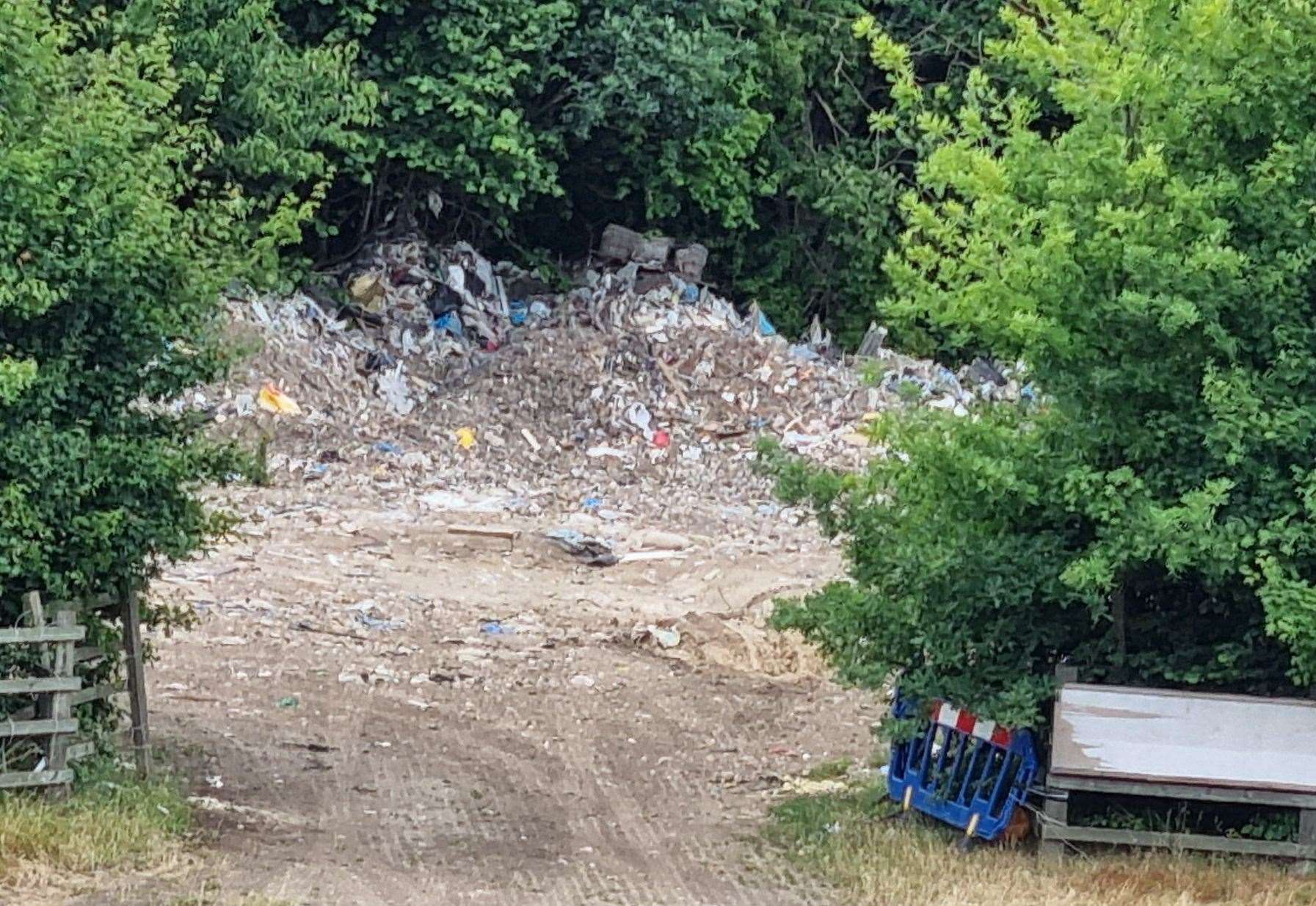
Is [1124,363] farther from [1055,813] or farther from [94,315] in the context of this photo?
[94,315]

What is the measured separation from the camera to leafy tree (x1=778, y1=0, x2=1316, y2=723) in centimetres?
830

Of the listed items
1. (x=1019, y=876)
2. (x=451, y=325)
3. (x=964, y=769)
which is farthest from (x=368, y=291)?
(x=1019, y=876)

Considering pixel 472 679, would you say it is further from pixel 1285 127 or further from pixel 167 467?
pixel 1285 127

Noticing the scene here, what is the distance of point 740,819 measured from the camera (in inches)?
408

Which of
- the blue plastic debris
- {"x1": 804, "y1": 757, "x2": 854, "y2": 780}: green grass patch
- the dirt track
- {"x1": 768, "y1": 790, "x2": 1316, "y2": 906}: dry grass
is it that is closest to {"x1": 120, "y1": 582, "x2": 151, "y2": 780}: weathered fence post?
the dirt track

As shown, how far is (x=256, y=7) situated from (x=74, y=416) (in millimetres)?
11333

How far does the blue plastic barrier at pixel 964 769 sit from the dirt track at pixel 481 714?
2.99 ft

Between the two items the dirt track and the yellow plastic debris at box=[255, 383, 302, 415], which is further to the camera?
the yellow plastic debris at box=[255, 383, 302, 415]

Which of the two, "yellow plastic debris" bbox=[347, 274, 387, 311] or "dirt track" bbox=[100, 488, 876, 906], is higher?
"yellow plastic debris" bbox=[347, 274, 387, 311]

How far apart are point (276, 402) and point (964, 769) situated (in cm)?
1501

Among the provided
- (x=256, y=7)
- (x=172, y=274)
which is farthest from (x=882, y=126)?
(x=256, y=7)

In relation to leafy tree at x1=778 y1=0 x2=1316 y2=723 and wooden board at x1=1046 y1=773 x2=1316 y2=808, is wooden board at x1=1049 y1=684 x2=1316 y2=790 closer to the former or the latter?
wooden board at x1=1046 y1=773 x2=1316 y2=808

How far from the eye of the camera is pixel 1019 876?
8570 millimetres

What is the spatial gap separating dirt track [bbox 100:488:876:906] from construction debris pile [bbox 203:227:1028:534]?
2302mm
